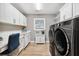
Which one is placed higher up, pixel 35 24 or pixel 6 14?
pixel 6 14

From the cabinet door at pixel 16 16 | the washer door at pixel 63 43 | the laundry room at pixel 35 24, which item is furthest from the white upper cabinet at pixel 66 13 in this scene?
the cabinet door at pixel 16 16

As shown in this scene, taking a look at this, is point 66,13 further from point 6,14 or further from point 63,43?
point 6,14

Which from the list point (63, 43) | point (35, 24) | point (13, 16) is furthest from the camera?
point (13, 16)

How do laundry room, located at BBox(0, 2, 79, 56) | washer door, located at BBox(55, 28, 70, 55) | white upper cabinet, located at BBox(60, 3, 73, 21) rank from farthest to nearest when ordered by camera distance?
white upper cabinet, located at BBox(60, 3, 73, 21)
laundry room, located at BBox(0, 2, 79, 56)
washer door, located at BBox(55, 28, 70, 55)

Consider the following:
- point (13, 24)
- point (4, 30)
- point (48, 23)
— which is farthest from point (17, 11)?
point (48, 23)

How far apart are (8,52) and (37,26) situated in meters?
0.41

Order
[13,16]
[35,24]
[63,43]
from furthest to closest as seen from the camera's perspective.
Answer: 1. [13,16]
2. [35,24]
3. [63,43]

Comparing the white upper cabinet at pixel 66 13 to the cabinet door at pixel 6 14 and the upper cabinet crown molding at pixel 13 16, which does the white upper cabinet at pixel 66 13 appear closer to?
the upper cabinet crown molding at pixel 13 16

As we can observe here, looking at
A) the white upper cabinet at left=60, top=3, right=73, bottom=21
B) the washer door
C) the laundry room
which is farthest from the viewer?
the white upper cabinet at left=60, top=3, right=73, bottom=21

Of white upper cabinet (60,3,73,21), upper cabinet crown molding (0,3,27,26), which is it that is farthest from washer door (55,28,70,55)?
upper cabinet crown molding (0,3,27,26)

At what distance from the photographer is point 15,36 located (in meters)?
1.01

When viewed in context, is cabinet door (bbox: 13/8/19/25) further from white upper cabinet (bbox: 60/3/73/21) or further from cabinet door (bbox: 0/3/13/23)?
white upper cabinet (bbox: 60/3/73/21)

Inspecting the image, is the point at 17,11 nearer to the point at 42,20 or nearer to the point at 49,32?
the point at 42,20

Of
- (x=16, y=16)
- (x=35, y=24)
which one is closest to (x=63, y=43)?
(x=35, y=24)
